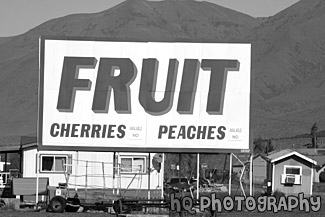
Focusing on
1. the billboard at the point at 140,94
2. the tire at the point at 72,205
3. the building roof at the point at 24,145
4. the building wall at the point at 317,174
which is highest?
the billboard at the point at 140,94

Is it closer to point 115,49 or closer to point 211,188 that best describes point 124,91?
point 115,49

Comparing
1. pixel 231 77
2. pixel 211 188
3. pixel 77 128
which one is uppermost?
pixel 231 77

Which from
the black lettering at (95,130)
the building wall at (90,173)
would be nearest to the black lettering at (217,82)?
the black lettering at (95,130)

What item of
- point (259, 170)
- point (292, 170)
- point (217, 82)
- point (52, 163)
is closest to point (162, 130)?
point (217, 82)

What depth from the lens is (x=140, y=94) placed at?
107ft

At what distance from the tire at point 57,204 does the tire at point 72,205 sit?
44 cm

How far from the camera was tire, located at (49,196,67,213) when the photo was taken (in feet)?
101

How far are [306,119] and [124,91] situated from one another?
14874cm

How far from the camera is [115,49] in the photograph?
1292 inches

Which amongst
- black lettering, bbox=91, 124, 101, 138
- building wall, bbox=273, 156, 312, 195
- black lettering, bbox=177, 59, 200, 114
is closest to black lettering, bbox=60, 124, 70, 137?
black lettering, bbox=91, 124, 101, 138

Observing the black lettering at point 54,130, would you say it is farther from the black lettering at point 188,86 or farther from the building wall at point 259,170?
the building wall at point 259,170

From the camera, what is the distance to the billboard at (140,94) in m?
32.7

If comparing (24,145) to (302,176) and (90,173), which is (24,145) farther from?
(302,176)

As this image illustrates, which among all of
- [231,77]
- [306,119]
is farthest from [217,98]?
[306,119]
